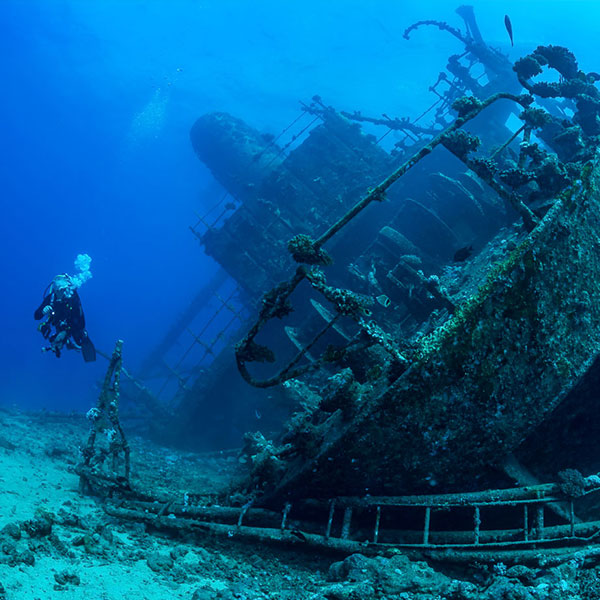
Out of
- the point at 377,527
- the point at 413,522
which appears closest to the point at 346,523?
the point at 377,527

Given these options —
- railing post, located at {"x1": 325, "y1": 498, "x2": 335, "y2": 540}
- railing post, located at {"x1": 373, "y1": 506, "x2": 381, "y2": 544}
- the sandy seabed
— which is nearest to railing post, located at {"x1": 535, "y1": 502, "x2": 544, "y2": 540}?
railing post, located at {"x1": 373, "y1": 506, "x2": 381, "y2": 544}

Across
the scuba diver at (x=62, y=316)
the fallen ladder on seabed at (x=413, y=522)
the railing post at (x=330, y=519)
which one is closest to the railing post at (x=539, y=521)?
the fallen ladder on seabed at (x=413, y=522)

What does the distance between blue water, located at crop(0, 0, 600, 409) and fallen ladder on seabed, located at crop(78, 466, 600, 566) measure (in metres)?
25.9

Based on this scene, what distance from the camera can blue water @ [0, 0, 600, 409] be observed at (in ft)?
173

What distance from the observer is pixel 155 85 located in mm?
70250

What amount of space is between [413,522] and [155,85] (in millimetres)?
79665

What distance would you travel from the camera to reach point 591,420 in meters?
5.64

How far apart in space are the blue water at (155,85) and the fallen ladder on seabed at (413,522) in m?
25.9

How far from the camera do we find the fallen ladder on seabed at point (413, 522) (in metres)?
4.20

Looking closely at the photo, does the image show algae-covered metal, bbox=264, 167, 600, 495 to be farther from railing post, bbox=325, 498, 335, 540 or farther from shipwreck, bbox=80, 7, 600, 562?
railing post, bbox=325, 498, 335, 540

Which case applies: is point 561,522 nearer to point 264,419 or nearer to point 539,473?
point 539,473

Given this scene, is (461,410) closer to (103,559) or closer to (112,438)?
(103,559)

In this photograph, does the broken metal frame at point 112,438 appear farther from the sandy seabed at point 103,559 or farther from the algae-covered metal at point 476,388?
the algae-covered metal at point 476,388

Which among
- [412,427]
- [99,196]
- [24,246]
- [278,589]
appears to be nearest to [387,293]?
[412,427]
